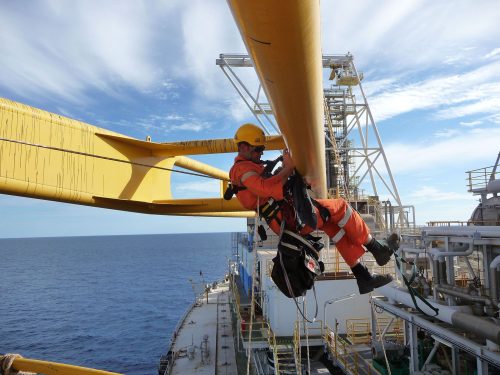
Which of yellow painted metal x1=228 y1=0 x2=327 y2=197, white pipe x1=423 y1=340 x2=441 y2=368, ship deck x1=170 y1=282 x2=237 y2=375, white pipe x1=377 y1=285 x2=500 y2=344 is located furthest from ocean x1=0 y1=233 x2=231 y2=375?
yellow painted metal x1=228 y1=0 x2=327 y2=197

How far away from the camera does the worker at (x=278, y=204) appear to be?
370cm

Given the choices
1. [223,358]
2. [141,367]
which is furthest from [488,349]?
[141,367]

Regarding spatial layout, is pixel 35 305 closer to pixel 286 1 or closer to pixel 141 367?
pixel 141 367

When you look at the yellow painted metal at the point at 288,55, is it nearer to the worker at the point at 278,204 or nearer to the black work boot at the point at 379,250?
the worker at the point at 278,204

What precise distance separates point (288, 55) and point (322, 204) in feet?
9.08

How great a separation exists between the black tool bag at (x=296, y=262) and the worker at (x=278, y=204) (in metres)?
0.15

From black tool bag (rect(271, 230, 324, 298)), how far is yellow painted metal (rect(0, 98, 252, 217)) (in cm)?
151

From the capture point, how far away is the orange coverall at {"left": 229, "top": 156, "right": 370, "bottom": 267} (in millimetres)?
3705

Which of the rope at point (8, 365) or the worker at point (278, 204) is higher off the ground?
the worker at point (278, 204)

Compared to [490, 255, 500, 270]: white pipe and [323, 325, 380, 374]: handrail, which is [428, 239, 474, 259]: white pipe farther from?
[323, 325, 380, 374]: handrail

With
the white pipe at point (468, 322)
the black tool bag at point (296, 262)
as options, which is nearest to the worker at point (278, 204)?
the black tool bag at point (296, 262)

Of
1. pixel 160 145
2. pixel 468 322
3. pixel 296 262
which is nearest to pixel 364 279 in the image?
pixel 296 262

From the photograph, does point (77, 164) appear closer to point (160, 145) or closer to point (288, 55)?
point (160, 145)

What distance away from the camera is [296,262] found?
14.0 ft
